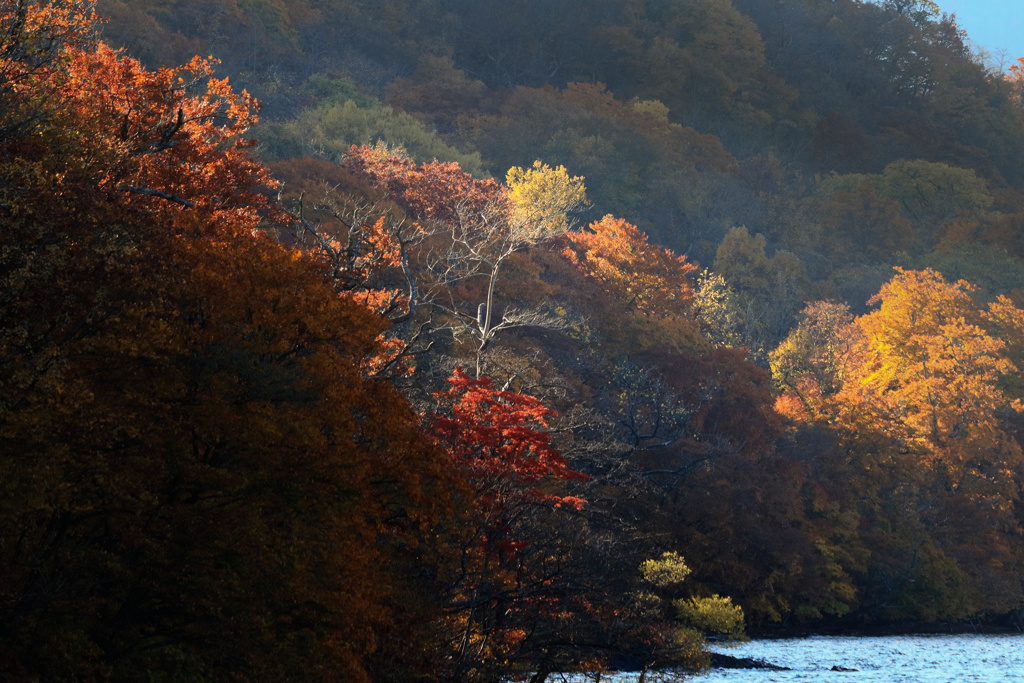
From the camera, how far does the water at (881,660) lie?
26.2 meters

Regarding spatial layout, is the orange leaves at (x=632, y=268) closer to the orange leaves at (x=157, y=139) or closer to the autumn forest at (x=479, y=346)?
the autumn forest at (x=479, y=346)

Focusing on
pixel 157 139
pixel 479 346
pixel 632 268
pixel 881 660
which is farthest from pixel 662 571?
pixel 632 268

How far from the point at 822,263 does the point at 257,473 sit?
64634 millimetres

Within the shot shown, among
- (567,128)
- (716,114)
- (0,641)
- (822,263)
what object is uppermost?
(716,114)

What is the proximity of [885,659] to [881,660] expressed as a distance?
0.93 feet

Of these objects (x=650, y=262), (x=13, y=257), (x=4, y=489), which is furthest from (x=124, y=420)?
(x=650, y=262)

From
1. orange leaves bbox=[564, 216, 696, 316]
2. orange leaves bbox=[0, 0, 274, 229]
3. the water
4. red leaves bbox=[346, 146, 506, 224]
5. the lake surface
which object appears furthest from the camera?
orange leaves bbox=[564, 216, 696, 316]

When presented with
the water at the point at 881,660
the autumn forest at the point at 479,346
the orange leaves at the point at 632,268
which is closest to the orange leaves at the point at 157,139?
the autumn forest at the point at 479,346

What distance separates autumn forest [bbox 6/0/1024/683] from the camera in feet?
41.9

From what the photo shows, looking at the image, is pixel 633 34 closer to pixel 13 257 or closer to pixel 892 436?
pixel 892 436

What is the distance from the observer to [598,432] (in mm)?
30391

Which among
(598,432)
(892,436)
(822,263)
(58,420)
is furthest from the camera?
(822,263)

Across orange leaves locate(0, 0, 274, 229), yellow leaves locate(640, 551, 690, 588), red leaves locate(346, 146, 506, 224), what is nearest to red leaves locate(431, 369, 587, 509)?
yellow leaves locate(640, 551, 690, 588)

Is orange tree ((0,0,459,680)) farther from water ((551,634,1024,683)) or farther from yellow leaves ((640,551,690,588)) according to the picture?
yellow leaves ((640,551,690,588))
